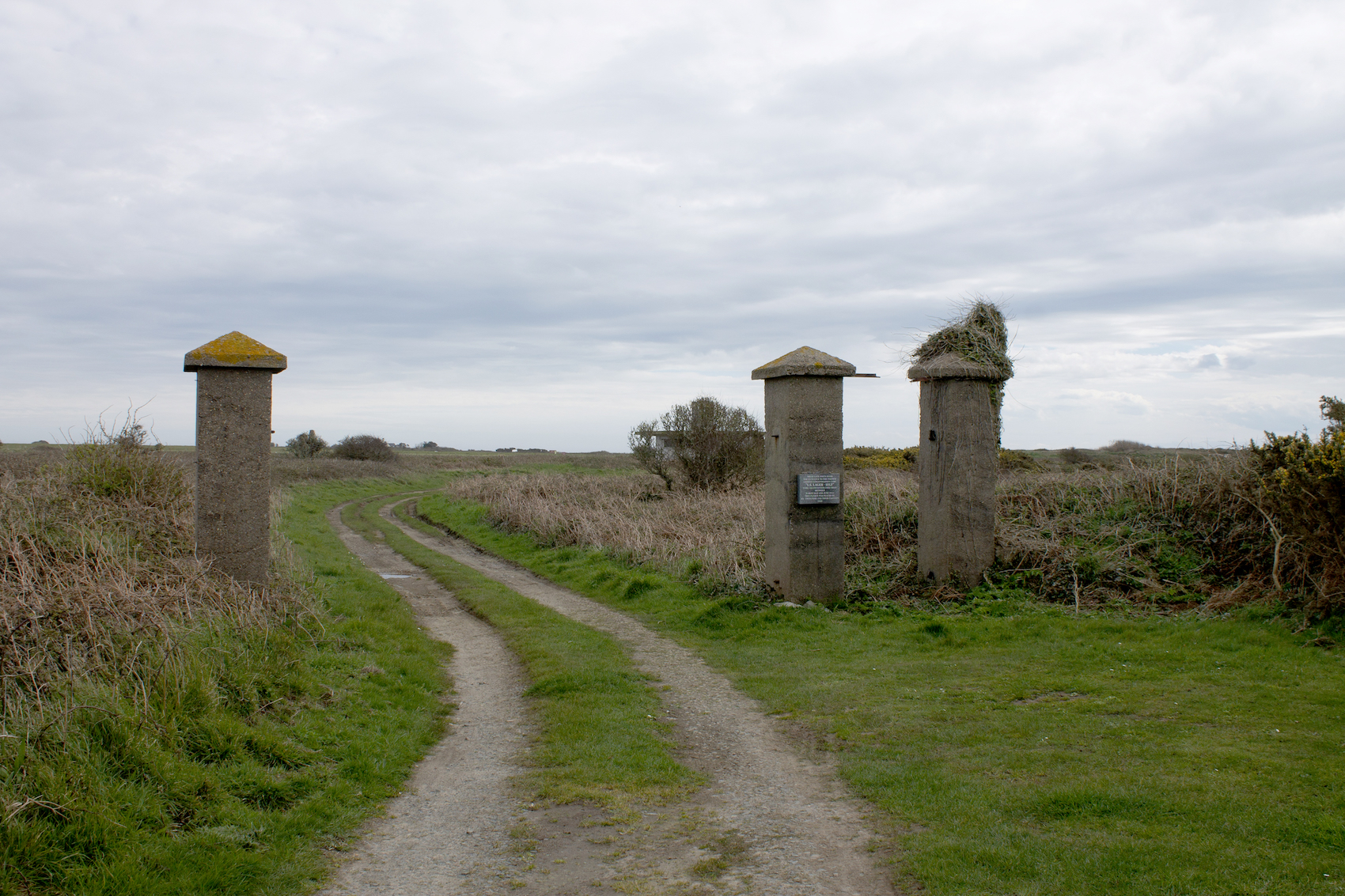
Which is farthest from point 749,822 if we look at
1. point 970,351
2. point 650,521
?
point 650,521

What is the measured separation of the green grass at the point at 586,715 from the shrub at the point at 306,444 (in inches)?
2090

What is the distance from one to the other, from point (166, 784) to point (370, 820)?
1096 mm

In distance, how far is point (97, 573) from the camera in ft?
24.7

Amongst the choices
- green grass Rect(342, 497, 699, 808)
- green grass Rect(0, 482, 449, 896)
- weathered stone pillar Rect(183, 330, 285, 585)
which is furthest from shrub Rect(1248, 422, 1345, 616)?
weathered stone pillar Rect(183, 330, 285, 585)

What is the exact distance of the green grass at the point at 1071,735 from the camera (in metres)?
3.92

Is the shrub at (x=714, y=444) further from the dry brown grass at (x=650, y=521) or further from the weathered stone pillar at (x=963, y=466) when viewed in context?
the weathered stone pillar at (x=963, y=466)

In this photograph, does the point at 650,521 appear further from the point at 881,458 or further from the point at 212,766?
the point at 881,458

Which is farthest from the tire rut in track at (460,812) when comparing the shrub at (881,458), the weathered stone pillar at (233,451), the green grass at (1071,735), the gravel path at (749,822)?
the shrub at (881,458)

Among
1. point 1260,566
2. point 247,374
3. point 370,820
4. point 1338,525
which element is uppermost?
point 247,374

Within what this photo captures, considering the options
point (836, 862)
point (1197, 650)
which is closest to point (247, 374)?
point (836, 862)

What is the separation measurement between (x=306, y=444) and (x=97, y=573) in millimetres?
56508

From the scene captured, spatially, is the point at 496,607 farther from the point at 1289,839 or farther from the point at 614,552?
A: the point at 1289,839

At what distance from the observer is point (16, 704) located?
5016mm

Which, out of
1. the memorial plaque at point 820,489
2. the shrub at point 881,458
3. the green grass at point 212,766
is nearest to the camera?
the green grass at point 212,766
